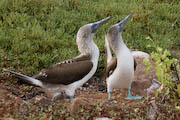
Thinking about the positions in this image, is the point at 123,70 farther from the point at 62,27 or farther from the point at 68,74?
the point at 62,27

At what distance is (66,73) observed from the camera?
5430 mm

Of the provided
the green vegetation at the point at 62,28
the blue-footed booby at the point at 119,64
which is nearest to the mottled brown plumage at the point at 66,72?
the blue-footed booby at the point at 119,64

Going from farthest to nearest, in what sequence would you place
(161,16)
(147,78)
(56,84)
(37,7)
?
(161,16) < (37,7) < (147,78) < (56,84)

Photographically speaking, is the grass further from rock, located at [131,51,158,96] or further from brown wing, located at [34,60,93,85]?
brown wing, located at [34,60,93,85]

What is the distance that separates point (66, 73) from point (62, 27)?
11.3 feet

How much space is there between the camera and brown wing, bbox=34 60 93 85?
5406mm

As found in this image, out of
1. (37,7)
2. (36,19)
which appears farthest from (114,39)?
(37,7)

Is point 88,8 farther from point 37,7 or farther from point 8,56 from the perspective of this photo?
point 8,56

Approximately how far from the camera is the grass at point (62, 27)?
7.39 meters

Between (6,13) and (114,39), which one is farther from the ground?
(6,13)

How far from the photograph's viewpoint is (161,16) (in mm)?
10156

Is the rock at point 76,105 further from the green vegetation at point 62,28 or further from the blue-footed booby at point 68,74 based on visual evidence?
the blue-footed booby at point 68,74

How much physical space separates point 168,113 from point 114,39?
169 centimetres

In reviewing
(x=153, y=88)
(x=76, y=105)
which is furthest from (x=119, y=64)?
(x=153, y=88)
